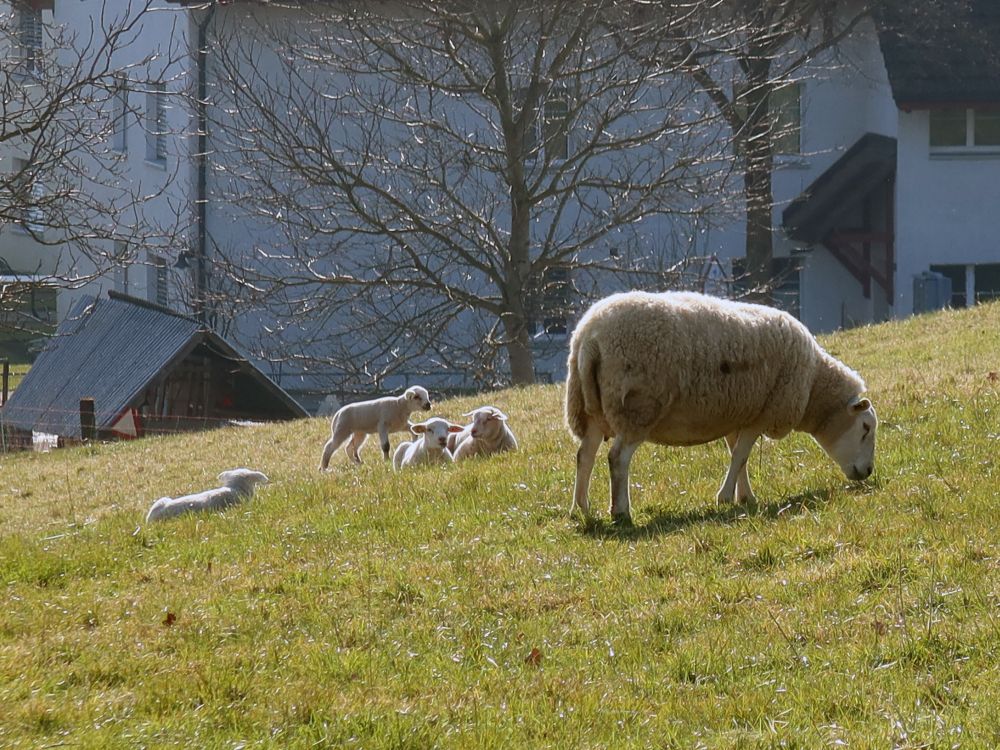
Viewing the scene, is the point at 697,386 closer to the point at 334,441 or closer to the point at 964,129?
the point at 334,441

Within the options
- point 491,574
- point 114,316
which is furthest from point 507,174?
point 491,574

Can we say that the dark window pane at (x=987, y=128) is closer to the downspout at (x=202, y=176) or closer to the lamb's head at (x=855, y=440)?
the downspout at (x=202, y=176)

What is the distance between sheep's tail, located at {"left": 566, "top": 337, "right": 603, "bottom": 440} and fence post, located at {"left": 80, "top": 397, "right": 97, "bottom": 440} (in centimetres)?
1526

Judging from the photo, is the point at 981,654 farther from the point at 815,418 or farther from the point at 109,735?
the point at 815,418

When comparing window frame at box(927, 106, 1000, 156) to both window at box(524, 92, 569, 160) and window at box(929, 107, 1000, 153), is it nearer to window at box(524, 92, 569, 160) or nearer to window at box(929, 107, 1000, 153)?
window at box(929, 107, 1000, 153)

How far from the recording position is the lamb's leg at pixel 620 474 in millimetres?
8758

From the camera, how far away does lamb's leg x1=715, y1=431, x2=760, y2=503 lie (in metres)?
9.16

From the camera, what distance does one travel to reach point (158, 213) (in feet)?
111

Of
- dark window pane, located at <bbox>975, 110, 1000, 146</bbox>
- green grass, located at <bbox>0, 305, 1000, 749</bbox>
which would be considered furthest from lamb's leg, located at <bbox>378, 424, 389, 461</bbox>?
dark window pane, located at <bbox>975, 110, 1000, 146</bbox>

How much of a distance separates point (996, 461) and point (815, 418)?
118 centimetres

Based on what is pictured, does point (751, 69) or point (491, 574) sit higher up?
point (751, 69)

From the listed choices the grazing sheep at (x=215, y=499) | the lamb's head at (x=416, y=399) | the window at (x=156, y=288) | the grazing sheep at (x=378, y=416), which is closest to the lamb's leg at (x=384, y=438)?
the grazing sheep at (x=378, y=416)

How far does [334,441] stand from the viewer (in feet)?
50.8

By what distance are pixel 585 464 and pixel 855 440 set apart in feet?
5.73
